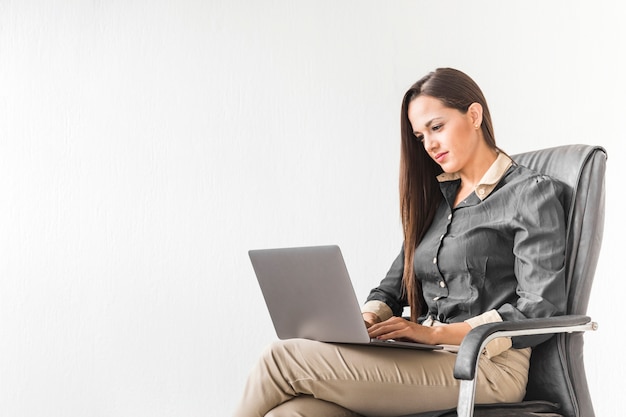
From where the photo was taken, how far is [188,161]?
311 centimetres

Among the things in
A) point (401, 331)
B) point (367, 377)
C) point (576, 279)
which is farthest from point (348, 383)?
point (576, 279)

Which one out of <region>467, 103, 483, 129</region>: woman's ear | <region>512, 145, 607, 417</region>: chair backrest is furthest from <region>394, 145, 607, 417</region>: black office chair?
<region>467, 103, 483, 129</region>: woman's ear

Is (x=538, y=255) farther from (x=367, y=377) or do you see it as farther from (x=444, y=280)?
(x=367, y=377)

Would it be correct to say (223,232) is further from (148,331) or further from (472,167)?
(472,167)

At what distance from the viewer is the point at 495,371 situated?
1.69 meters

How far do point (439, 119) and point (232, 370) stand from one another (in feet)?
5.05

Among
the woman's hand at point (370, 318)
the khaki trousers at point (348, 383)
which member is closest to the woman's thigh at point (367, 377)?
the khaki trousers at point (348, 383)

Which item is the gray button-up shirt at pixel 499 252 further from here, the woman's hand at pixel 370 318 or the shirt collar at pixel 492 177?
the woman's hand at pixel 370 318

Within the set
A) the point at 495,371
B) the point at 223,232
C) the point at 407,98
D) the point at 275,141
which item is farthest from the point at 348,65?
the point at 495,371

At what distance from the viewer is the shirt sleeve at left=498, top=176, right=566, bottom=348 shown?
5.63ft

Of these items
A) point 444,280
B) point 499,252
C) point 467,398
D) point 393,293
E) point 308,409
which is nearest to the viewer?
point 467,398

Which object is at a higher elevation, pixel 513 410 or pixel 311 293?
pixel 311 293

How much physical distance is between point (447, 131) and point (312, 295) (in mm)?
636

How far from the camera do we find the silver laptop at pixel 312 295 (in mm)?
1560
